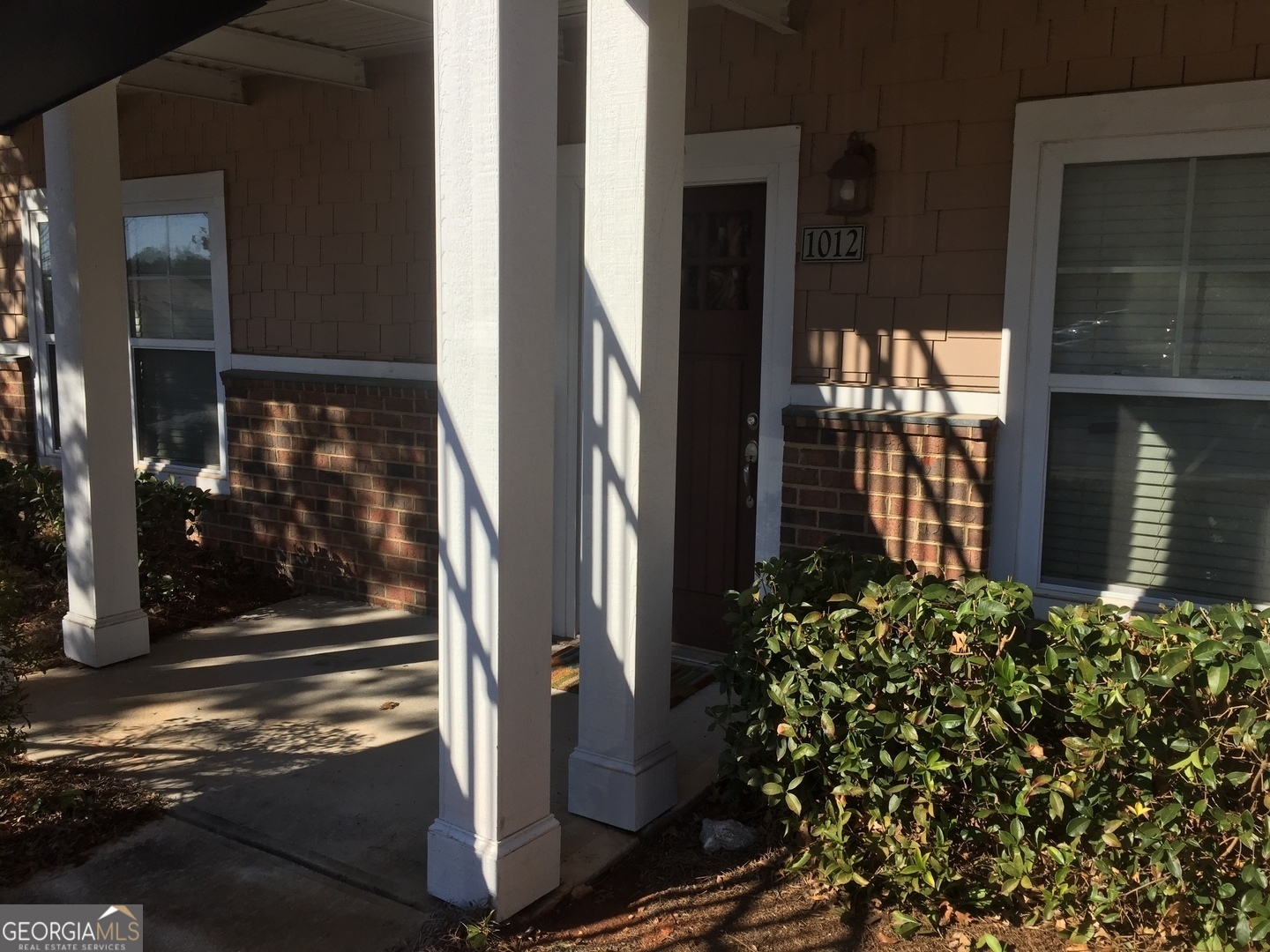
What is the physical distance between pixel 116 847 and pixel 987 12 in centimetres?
439

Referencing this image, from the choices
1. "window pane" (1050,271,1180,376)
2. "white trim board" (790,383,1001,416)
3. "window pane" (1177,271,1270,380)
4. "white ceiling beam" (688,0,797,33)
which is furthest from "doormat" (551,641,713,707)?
"white ceiling beam" (688,0,797,33)

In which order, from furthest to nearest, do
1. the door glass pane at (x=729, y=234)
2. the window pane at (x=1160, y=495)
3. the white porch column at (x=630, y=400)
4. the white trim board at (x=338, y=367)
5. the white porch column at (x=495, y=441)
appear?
the white trim board at (x=338, y=367)
the door glass pane at (x=729, y=234)
the window pane at (x=1160, y=495)
the white porch column at (x=630, y=400)
the white porch column at (x=495, y=441)

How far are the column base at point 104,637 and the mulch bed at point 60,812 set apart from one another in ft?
3.83

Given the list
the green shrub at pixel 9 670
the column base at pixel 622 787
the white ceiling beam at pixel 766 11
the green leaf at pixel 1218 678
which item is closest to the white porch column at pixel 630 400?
the column base at pixel 622 787

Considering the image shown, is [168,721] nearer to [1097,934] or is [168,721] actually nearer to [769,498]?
[769,498]

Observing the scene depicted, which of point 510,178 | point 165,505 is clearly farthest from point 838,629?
point 165,505

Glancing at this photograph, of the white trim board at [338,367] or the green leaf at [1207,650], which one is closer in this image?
the green leaf at [1207,650]

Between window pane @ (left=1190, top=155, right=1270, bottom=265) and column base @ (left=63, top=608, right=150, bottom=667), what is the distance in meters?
5.04

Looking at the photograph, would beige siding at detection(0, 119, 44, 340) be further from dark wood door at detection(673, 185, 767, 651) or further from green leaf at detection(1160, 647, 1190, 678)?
green leaf at detection(1160, 647, 1190, 678)

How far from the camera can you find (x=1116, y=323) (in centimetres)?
414

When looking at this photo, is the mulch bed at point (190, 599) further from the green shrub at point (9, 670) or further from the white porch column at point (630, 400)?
the white porch column at point (630, 400)

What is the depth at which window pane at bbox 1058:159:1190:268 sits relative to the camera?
398 cm

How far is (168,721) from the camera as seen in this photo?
4.60m

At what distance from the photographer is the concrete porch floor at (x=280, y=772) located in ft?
10.5
